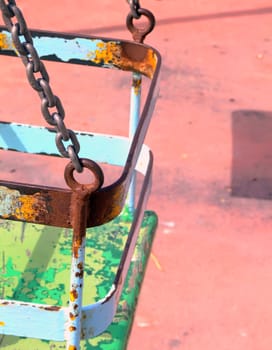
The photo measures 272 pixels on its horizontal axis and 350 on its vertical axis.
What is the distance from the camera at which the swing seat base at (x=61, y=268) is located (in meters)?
1.39

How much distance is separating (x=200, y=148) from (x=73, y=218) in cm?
175

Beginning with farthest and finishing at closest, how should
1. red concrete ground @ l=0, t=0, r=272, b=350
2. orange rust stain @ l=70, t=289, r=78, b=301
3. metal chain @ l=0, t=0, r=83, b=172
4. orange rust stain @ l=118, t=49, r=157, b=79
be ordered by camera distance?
red concrete ground @ l=0, t=0, r=272, b=350, orange rust stain @ l=118, t=49, r=157, b=79, orange rust stain @ l=70, t=289, r=78, b=301, metal chain @ l=0, t=0, r=83, b=172

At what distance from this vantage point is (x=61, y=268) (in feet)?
5.05

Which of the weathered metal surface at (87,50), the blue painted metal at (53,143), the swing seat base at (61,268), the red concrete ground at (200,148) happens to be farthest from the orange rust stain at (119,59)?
the red concrete ground at (200,148)

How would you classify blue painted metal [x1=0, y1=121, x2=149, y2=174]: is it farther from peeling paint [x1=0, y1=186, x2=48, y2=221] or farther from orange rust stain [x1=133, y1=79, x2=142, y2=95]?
peeling paint [x1=0, y1=186, x2=48, y2=221]

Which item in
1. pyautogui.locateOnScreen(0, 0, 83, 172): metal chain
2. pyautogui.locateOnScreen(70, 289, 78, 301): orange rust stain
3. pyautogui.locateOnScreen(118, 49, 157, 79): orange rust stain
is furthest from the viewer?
pyautogui.locateOnScreen(118, 49, 157, 79): orange rust stain

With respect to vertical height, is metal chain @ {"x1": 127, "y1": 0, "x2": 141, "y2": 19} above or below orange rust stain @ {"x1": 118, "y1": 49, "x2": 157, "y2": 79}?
above

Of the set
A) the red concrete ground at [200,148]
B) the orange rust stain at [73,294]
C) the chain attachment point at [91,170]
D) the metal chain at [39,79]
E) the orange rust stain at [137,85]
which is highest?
the metal chain at [39,79]

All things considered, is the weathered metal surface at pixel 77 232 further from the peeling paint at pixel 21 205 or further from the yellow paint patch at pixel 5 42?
the yellow paint patch at pixel 5 42

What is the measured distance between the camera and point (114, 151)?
150 cm

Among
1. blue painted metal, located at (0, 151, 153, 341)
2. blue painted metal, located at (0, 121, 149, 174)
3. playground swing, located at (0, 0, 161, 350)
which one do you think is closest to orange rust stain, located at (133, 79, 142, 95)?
playground swing, located at (0, 0, 161, 350)

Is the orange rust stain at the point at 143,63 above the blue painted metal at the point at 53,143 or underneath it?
above

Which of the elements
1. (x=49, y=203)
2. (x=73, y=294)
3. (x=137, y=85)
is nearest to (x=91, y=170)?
(x=49, y=203)

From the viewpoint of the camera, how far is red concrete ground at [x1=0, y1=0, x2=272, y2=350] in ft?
6.20
